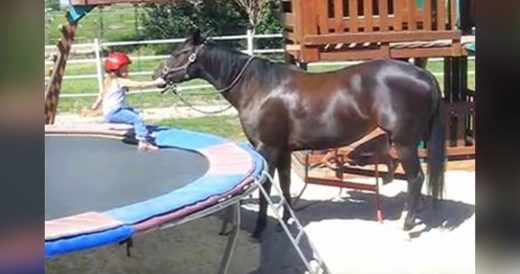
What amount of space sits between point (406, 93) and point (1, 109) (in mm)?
2858

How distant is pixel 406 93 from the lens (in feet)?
10.7

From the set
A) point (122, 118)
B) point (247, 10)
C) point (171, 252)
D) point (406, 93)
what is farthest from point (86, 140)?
point (247, 10)

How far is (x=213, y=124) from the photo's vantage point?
226 inches

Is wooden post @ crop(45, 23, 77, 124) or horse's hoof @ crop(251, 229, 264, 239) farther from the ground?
wooden post @ crop(45, 23, 77, 124)

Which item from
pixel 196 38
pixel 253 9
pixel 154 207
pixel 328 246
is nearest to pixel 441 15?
pixel 196 38

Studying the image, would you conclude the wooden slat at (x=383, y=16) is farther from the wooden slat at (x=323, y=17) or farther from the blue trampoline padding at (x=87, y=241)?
the blue trampoline padding at (x=87, y=241)

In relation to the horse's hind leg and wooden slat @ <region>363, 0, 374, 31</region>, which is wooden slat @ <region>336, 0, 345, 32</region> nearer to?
wooden slat @ <region>363, 0, 374, 31</region>

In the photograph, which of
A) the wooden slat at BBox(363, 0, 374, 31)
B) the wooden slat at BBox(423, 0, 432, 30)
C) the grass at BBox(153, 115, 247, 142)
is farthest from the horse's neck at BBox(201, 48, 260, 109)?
the grass at BBox(153, 115, 247, 142)

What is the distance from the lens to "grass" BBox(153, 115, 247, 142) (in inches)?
212

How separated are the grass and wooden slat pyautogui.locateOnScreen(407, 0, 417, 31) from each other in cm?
171

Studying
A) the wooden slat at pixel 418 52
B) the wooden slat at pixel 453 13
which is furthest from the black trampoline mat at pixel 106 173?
the wooden slat at pixel 453 13

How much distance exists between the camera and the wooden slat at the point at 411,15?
3.79 metres

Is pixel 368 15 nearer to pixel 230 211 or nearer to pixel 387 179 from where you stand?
pixel 387 179

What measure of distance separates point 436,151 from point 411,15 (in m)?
0.82
